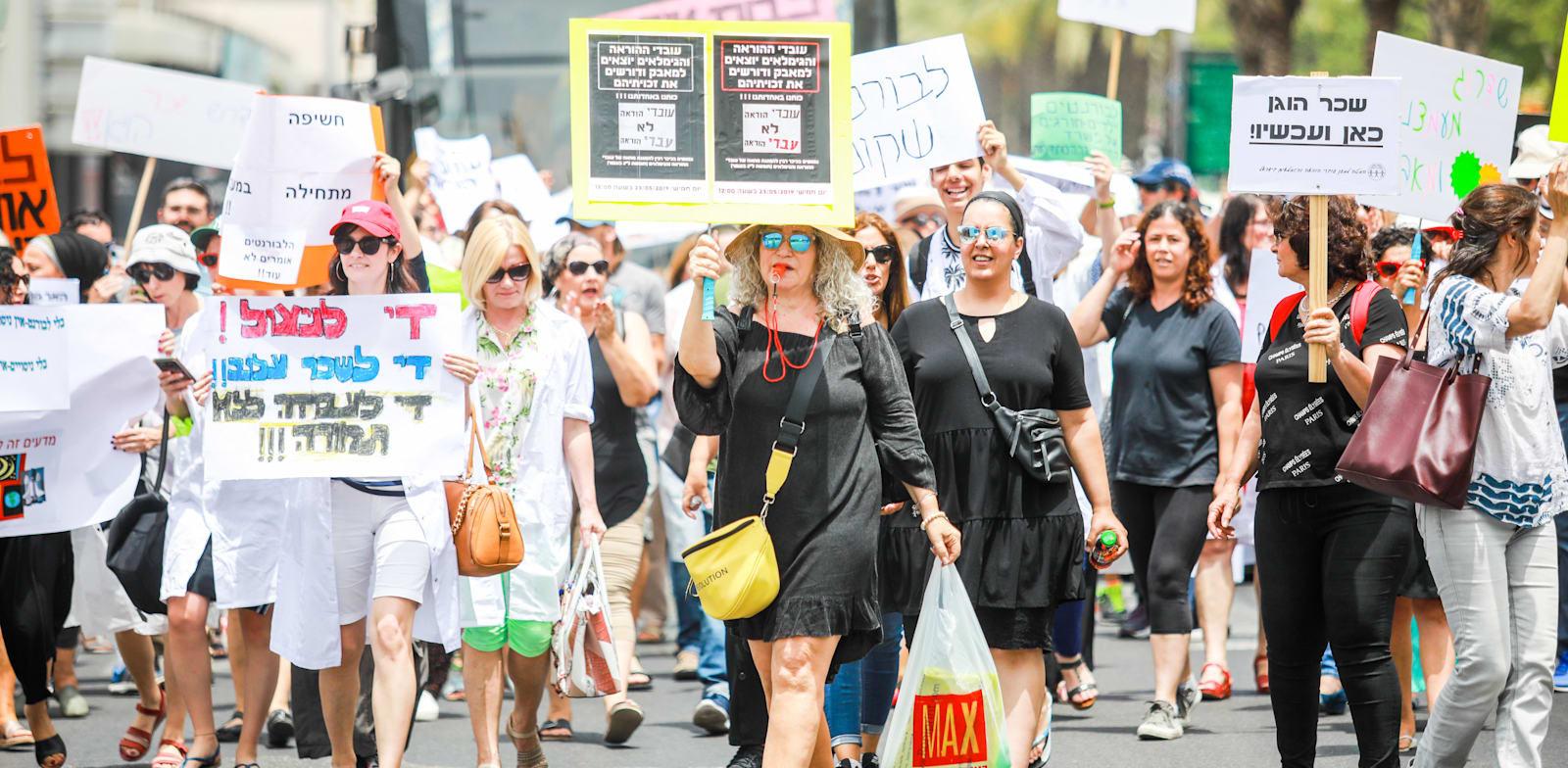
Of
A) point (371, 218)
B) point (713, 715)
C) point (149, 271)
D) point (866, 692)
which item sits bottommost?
point (713, 715)

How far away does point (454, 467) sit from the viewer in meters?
6.14

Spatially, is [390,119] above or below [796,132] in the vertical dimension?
above

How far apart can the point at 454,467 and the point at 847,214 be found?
1576mm

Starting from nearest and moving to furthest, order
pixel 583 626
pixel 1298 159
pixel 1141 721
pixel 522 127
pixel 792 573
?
pixel 792 573 → pixel 1298 159 → pixel 583 626 → pixel 1141 721 → pixel 522 127

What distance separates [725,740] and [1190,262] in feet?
9.31

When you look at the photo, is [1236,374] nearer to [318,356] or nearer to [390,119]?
[318,356]

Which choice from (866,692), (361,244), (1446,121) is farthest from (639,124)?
(1446,121)

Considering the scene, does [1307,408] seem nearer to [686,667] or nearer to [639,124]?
[639,124]

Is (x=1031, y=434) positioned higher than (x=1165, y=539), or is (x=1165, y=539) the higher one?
(x=1031, y=434)

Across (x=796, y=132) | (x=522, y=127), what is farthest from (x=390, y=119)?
(x=796, y=132)

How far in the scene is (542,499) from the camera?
6891 millimetres

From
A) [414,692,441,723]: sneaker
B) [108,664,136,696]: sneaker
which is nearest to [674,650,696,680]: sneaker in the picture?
[414,692,441,723]: sneaker

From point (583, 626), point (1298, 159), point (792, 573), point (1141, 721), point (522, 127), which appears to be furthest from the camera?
point (522, 127)

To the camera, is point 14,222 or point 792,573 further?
point 14,222
